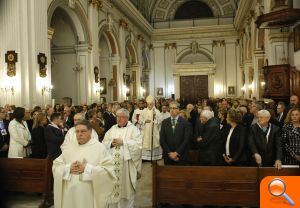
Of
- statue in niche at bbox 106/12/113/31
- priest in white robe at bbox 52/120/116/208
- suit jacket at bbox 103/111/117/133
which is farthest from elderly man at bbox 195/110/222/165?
statue in niche at bbox 106/12/113/31

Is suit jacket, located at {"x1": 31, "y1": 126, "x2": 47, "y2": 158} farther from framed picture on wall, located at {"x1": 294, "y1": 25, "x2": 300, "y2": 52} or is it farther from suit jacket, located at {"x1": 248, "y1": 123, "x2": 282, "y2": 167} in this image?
framed picture on wall, located at {"x1": 294, "y1": 25, "x2": 300, "y2": 52}


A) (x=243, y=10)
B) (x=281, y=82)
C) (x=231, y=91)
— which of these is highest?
(x=243, y=10)

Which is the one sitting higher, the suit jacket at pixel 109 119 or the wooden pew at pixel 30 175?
the suit jacket at pixel 109 119

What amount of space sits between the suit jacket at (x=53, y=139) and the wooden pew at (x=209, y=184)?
189cm

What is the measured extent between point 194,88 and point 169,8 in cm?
749

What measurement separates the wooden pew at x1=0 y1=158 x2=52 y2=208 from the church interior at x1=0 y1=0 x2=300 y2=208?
1.05 ft

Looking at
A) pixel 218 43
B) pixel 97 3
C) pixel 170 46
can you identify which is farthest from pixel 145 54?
pixel 97 3

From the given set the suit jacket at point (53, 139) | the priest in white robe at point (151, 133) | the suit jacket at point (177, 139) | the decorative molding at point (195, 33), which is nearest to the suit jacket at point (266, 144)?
the suit jacket at point (177, 139)

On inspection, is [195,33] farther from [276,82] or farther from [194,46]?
[276,82]

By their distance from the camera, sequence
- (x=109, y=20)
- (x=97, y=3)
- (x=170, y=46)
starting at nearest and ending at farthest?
(x=97, y=3) < (x=109, y=20) < (x=170, y=46)

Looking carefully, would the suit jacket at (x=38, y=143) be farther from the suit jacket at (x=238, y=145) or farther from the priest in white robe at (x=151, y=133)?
the suit jacket at (x=238, y=145)

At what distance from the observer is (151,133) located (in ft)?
29.2

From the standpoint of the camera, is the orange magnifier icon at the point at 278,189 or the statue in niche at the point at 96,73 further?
the statue in niche at the point at 96,73

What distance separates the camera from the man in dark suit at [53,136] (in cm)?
584
